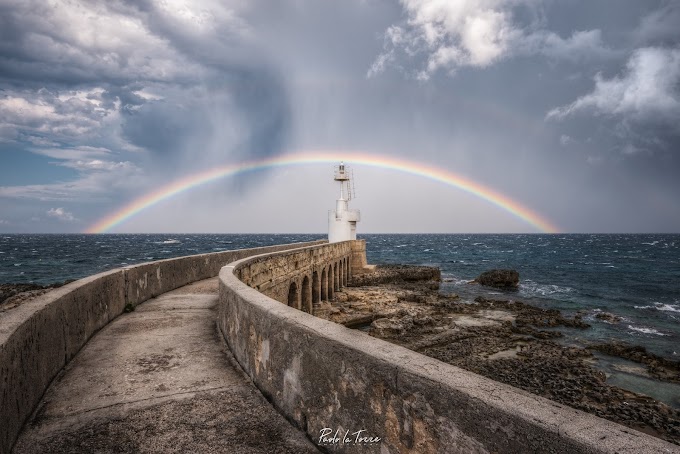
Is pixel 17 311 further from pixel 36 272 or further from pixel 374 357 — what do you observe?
pixel 36 272

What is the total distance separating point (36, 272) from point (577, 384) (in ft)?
152

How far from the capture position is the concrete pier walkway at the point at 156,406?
2971mm

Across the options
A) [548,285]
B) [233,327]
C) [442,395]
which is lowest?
[548,285]

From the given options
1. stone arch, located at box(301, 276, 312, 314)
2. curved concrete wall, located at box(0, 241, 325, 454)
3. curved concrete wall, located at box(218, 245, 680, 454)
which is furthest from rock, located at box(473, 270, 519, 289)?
curved concrete wall, located at box(218, 245, 680, 454)

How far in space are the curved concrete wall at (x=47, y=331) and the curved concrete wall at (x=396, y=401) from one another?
1876mm

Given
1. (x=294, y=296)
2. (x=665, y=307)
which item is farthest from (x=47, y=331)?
(x=665, y=307)

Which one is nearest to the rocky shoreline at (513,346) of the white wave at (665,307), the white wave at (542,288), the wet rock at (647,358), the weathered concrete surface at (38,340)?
the wet rock at (647,358)

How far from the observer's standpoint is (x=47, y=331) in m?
3.99

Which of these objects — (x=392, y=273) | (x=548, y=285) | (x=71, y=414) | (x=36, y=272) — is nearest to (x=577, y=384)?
(x=71, y=414)

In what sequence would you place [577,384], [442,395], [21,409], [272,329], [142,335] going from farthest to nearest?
[577,384] → [142,335] → [272,329] → [21,409] → [442,395]

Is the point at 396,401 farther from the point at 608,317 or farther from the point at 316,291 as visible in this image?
the point at 608,317

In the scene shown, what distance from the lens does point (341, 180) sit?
110 feet

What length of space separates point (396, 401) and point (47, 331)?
12.0ft

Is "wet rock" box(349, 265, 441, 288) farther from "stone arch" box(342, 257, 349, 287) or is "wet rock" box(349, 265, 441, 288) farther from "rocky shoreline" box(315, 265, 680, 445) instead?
"rocky shoreline" box(315, 265, 680, 445)
